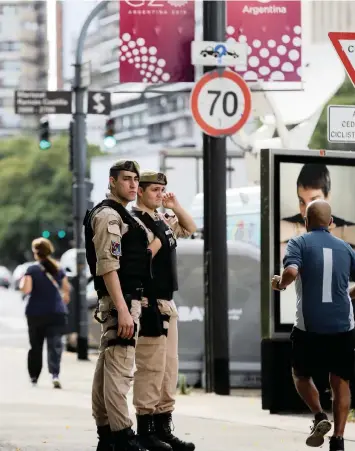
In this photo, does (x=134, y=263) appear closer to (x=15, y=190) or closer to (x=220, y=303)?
(x=220, y=303)

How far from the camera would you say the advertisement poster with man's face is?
12.1 metres

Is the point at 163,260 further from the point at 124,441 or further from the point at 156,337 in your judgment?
the point at 124,441

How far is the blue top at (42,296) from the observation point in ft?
53.3

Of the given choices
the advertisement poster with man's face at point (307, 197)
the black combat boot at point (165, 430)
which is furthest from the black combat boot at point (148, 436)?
the advertisement poster with man's face at point (307, 197)

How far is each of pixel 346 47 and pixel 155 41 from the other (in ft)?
16.0

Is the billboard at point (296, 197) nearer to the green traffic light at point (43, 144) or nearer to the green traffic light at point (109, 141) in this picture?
the green traffic light at point (109, 141)

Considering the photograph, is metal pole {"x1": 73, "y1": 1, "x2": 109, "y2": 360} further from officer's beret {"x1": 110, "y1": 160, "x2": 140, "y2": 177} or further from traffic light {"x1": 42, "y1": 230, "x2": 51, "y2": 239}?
traffic light {"x1": 42, "y1": 230, "x2": 51, "y2": 239}

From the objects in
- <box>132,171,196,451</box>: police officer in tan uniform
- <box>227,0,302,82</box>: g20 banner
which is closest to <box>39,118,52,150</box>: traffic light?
<box>227,0,302,82</box>: g20 banner

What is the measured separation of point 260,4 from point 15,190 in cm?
10352

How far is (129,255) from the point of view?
28.5ft

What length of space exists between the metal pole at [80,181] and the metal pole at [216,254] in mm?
7247

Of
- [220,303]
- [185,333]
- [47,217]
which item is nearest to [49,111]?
[185,333]

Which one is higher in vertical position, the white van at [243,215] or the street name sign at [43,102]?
the street name sign at [43,102]

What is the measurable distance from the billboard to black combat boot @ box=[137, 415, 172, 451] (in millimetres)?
3077
